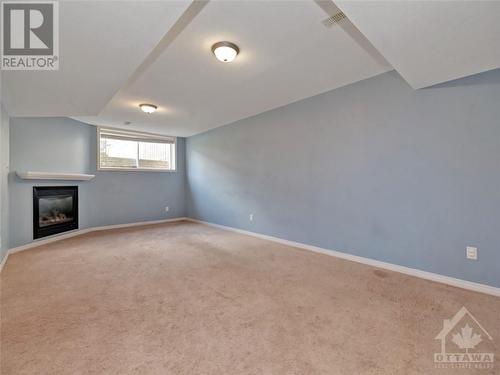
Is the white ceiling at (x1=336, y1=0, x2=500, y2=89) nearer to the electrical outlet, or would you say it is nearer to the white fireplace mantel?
the electrical outlet

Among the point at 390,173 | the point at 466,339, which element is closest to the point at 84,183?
the point at 390,173

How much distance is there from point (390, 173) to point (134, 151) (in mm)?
5892

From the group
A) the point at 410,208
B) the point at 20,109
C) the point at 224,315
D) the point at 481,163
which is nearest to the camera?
the point at 224,315

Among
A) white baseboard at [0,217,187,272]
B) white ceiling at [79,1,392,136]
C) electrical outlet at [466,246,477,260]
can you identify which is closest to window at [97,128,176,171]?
white ceiling at [79,1,392,136]

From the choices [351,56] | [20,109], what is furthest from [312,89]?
[20,109]

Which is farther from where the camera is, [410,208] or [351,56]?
[410,208]

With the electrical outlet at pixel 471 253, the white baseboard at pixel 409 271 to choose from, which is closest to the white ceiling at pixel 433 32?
the electrical outlet at pixel 471 253

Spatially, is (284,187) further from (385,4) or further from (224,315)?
(385,4)

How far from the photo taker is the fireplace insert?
13.5 feet

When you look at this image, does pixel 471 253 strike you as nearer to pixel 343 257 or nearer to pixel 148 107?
pixel 343 257

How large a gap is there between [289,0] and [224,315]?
2.63 m

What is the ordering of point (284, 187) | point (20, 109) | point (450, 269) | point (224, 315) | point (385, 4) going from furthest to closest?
point (284, 187)
point (20, 109)
point (450, 269)
point (224, 315)
point (385, 4)

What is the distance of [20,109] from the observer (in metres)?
3.25

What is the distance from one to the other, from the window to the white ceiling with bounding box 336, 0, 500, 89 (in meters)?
5.78
